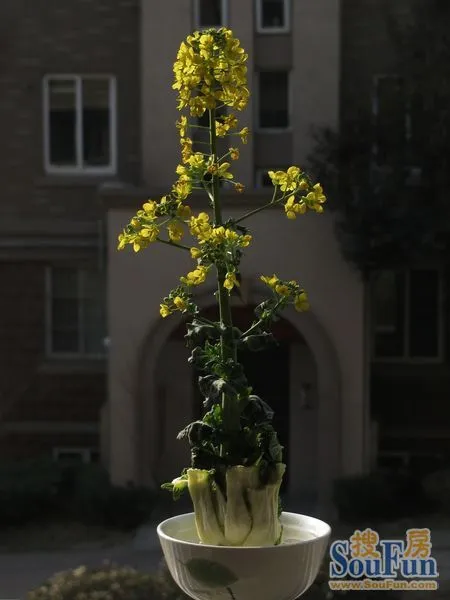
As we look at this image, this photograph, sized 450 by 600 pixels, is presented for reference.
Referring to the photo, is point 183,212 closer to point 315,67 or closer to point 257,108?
point 315,67

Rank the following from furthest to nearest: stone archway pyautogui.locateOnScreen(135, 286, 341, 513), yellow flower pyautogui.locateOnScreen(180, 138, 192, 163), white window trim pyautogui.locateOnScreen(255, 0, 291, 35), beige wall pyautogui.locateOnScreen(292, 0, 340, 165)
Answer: white window trim pyautogui.locateOnScreen(255, 0, 291, 35) → beige wall pyautogui.locateOnScreen(292, 0, 340, 165) → stone archway pyautogui.locateOnScreen(135, 286, 341, 513) → yellow flower pyautogui.locateOnScreen(180, 138, 192, 163)

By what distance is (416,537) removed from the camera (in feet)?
41.6

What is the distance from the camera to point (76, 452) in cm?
1722

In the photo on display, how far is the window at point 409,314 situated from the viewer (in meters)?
17.0

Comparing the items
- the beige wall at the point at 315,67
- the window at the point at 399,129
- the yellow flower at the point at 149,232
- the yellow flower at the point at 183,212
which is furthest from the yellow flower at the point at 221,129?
the beige wall at the point at 315,67

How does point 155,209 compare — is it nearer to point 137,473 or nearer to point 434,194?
point 434,194

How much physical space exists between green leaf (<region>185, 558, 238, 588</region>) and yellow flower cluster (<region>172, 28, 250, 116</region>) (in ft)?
5.46

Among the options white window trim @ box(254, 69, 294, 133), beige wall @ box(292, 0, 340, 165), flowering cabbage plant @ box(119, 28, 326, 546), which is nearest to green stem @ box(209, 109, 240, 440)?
flowering cabbage plant @ box(119, 28, 326, 546)

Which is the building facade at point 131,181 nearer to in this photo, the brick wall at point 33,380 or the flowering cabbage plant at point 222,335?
the brick wall at point 33,380

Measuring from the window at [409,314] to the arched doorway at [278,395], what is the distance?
4.52 ft

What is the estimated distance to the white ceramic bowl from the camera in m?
3.60

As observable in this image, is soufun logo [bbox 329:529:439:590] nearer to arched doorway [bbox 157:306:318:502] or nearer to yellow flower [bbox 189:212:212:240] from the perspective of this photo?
arched doorway [bbox 157:306:318:502]

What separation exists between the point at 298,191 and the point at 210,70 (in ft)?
1.86

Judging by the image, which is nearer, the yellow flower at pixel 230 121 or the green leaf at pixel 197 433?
the green leaf at pixel 197 433
